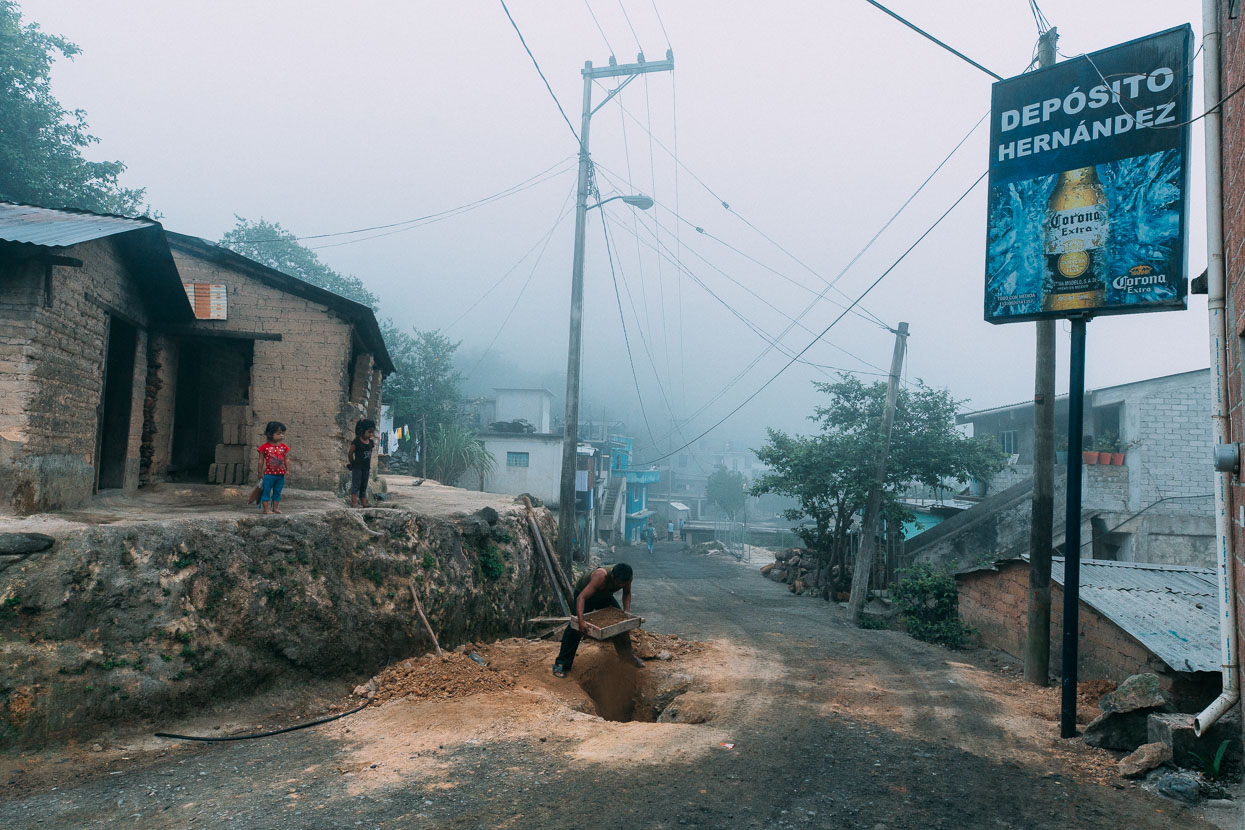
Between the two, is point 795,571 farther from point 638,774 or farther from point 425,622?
point 638,774

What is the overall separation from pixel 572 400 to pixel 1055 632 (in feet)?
31.1

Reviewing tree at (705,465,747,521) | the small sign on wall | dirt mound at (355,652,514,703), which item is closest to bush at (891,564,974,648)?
dirt mound at (355,652,514,703)

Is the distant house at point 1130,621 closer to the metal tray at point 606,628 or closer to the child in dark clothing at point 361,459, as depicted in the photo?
the metal tray at point 606,628

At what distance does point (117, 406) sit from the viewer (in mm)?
10336

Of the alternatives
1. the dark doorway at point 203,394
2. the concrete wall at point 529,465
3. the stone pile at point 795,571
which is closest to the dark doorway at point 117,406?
the dark doorway at point 203,394

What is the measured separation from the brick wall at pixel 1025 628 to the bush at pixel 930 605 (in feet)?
→ 1.03

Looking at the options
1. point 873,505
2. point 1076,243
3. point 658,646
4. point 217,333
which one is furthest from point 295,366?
point 873,505

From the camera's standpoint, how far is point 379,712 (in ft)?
23.1

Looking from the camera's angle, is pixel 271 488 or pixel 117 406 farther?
pixel 117 406

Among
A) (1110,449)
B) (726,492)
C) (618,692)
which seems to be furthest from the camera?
(726,492)

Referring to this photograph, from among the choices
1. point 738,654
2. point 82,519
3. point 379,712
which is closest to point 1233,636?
point 738,654

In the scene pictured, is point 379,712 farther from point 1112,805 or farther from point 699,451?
point 699,451

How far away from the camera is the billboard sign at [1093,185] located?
6145 mm

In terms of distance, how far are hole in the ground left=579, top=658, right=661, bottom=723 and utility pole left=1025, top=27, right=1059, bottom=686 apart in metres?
4.96
